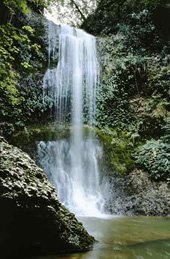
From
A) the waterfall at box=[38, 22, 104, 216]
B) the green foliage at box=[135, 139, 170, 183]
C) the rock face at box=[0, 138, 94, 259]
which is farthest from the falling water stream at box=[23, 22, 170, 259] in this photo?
the green foliage at box=[135, 139, 170, 183]

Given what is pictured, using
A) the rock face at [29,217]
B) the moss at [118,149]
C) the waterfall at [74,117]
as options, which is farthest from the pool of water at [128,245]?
the moss at [118,149]

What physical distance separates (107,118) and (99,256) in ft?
25.2

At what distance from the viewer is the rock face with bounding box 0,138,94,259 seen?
8.42 feet

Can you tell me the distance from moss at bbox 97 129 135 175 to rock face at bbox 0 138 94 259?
538cm

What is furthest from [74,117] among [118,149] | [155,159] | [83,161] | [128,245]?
[128,245]

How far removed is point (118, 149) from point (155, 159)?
58.3 inches

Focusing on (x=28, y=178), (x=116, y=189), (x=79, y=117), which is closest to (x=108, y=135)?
(x=79, y=117)

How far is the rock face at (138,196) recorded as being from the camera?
6.71 m

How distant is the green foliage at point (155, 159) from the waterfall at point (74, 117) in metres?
1.68

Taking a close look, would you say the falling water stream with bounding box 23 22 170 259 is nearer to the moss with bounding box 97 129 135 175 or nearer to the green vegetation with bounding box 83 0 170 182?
the moss with bounding box 97 129 135 175

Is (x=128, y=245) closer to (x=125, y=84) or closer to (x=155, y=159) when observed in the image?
(x=155, y=159)

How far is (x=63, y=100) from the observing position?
10.2 m

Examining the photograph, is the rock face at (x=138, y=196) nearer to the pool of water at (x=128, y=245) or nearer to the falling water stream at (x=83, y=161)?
the falling water stream at (x=83, y=161)

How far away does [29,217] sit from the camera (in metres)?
2.70
